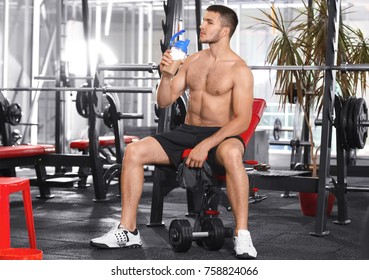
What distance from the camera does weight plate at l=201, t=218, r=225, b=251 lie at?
311 cm

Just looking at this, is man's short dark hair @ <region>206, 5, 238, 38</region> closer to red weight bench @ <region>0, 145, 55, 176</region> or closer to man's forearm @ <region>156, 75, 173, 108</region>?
man's forearm @ <region>156, 75, 173, 108</region>

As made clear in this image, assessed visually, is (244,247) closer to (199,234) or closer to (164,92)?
(199,234)

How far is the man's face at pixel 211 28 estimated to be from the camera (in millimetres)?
3201

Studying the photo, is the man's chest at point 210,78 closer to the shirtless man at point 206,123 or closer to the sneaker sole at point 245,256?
the shirtless man at point 206,123

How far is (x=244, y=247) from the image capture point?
2984mm

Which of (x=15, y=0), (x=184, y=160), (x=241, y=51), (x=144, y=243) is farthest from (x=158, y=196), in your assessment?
(x=241, y=51)

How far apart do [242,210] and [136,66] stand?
1291 millimetres

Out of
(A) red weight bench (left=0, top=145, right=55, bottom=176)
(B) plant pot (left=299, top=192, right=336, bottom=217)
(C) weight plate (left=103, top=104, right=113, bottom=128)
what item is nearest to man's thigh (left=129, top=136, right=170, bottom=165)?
(B) plant pot (left=299, top=192, right=336, bottom=217)

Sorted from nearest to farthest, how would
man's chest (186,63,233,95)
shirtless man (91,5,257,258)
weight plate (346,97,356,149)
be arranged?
shirtless man (91,5,257,258), man's chest (186,63,233,95), weight plate (346,97,356,149)

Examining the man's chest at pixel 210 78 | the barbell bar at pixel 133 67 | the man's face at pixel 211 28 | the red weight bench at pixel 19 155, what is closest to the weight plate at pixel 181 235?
the man's chest at pixel 210 78

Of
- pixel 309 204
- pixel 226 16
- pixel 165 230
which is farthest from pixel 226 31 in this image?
pixel 309 204

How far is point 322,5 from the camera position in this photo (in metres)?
4.30

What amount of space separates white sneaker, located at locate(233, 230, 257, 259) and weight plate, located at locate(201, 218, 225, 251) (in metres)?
0.12

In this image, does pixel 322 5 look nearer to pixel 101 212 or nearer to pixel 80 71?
pixel 101 212
